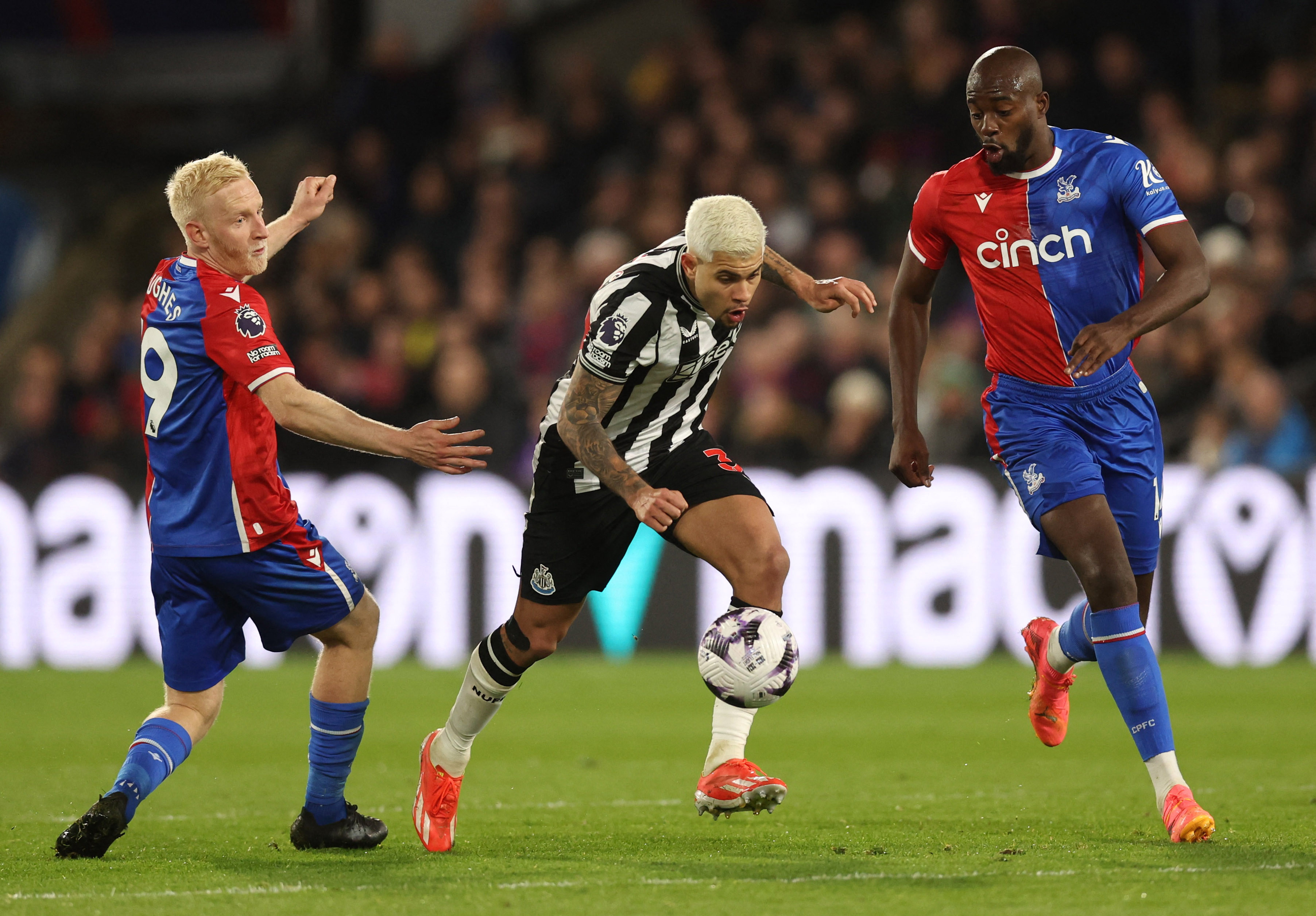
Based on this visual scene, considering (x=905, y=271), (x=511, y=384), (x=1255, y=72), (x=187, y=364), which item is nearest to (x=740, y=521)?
(x=905, y=271)

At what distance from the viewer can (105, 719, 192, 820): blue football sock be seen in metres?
5.15

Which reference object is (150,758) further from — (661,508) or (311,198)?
(311,198)

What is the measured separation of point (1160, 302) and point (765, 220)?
28.3 ft

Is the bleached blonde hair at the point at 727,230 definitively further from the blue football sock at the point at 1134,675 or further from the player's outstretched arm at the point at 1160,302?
the blue football sock at the point at 1134,675

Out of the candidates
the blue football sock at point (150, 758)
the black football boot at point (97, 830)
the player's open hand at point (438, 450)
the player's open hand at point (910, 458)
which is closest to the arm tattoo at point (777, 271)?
the player's open hand at point (910, 458)

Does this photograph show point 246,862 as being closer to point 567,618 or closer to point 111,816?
point 111,816

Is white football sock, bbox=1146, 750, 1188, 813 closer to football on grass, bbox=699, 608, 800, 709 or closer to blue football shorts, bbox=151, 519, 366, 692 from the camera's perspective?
football on grass, bbox=699, 608, 800, 709

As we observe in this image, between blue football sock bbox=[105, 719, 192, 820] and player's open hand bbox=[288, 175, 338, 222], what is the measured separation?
180 centimetres

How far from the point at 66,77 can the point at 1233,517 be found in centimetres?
1415

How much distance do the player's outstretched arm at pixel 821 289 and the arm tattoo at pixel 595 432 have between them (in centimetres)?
74

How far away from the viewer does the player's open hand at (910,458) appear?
20.3 ft

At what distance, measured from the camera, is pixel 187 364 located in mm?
5266

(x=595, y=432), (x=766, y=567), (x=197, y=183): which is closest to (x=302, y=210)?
(x=197, y=183)

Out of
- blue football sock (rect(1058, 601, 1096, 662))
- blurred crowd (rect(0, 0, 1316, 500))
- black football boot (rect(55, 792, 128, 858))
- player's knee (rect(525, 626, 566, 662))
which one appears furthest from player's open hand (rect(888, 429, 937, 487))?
blurred crowd (rect(0, 0, 1316, 500))
